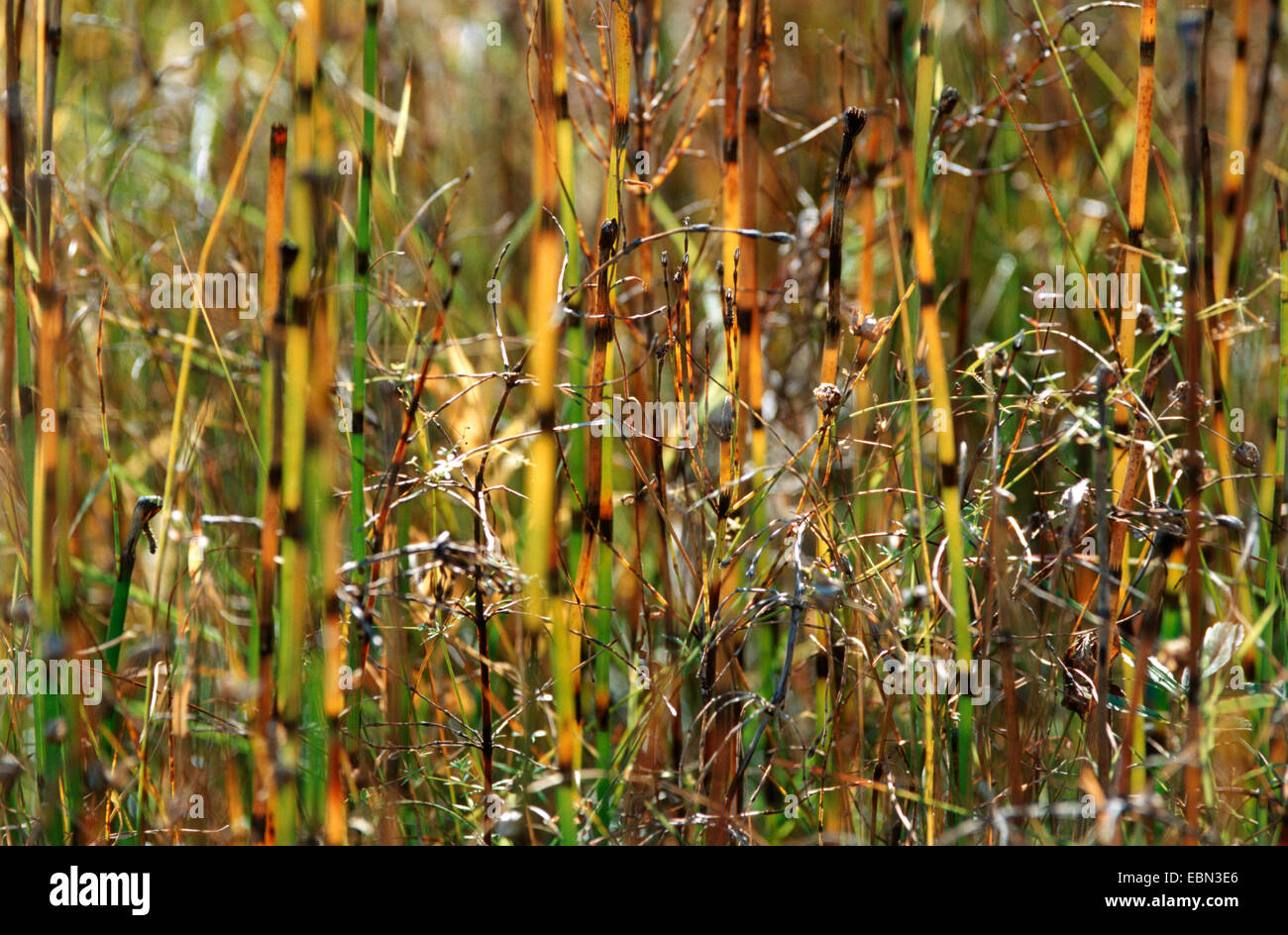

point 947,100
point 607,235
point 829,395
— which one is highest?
point 947,100

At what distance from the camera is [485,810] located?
813 mm

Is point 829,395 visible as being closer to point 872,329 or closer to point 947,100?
point 872,329

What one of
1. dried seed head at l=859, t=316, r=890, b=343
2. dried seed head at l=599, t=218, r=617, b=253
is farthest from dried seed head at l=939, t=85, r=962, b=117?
dried seed head at l=599, t=218, r=617, b=253

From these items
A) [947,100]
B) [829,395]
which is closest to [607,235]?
[829,395]

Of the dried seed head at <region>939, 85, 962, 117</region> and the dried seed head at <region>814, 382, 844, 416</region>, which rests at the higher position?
the dried seed head at <region>939, 85, 962, 117</region>

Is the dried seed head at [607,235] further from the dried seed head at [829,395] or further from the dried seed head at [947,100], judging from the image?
the dried seed head at [947,100]

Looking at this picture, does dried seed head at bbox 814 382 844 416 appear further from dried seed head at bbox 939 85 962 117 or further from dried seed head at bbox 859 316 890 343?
dried seed head at bbox 939 85 962 117

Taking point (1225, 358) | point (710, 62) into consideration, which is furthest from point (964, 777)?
point (710, 62)

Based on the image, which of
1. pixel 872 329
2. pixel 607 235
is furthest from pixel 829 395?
pixel 607 235

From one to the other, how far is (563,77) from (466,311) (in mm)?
757

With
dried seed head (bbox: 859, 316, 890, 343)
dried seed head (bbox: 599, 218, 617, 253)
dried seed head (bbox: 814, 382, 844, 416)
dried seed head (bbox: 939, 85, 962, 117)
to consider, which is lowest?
dried seed head (bbox: 814, 382, 844, 416)

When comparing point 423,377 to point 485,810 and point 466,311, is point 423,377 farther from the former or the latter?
point 466,311

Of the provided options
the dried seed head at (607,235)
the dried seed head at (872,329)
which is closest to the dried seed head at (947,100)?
the dried seed head at (872,329)

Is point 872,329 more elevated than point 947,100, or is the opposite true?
point 947,100
